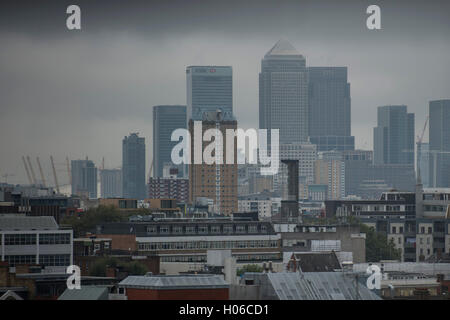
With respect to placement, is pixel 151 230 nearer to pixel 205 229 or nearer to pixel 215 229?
pixel 205 229

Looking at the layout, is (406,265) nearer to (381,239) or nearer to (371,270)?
(371,270)

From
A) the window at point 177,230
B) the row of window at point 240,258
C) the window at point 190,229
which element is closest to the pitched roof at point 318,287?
the row of window at point 240,258

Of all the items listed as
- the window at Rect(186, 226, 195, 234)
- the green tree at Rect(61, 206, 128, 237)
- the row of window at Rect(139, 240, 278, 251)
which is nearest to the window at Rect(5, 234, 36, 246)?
the row of window at Rect(139, 240, 278, 251)

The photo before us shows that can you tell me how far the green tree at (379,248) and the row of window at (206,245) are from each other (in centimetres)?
611

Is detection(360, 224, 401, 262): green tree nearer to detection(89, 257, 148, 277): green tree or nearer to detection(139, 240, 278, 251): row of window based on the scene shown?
detection(139, 240, 278, 251): row of window

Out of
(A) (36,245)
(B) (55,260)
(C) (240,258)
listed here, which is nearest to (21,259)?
(A) (36,245)

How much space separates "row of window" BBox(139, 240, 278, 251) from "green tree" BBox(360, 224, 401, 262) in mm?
6105

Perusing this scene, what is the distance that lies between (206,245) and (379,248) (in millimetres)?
13208

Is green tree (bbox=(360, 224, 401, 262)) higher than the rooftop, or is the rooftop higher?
the rooftop

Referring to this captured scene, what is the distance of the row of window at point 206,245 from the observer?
6869cm

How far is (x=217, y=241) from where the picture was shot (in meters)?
72.1

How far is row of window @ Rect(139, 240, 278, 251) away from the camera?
68.7 m

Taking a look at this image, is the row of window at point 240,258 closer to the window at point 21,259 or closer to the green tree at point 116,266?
the green tree at point 116,266
